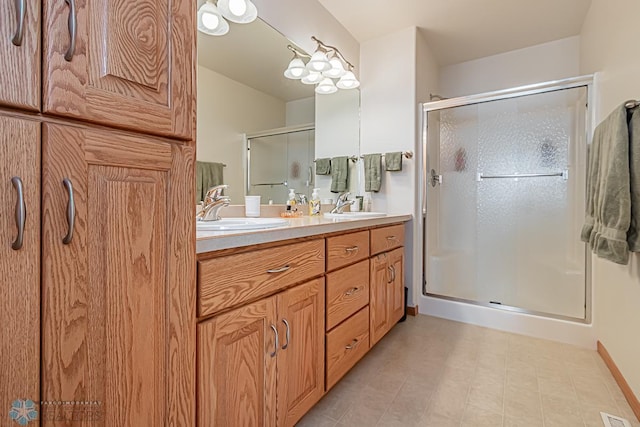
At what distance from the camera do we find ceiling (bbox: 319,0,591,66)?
2.21m

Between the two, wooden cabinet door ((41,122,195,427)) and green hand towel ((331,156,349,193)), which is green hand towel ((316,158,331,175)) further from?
wooden cabinet door ((41,122,195,427))

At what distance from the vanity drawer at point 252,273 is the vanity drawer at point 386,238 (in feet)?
2.03

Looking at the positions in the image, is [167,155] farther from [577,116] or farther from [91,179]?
[577,116]

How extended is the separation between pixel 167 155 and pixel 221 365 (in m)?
0.59

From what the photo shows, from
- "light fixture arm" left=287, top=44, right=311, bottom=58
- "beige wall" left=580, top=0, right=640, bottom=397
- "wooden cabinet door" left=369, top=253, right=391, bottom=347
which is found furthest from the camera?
"light fixture arm" left=287, top=44, right=311, bottom=58

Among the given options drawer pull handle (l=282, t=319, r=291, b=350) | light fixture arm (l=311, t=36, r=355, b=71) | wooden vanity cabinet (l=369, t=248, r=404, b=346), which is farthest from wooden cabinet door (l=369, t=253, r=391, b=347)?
light fixture arm (l=311, t=36, r=355, b=71)

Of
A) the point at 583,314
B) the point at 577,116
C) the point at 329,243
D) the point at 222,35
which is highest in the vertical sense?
the point at 222,35

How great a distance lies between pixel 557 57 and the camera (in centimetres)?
272

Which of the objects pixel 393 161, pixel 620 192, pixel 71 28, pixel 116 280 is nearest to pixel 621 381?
pixel 620 192

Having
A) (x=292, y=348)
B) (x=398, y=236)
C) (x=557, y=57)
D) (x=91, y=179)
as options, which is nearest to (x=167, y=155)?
(x=91, y=179)

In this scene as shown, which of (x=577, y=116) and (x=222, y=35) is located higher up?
(x=222, y=35)

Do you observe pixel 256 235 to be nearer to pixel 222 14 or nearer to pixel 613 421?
pixel 222 14

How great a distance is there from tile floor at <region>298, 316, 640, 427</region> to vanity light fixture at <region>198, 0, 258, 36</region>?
1881 millimetres

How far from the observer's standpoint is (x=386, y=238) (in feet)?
6.50
